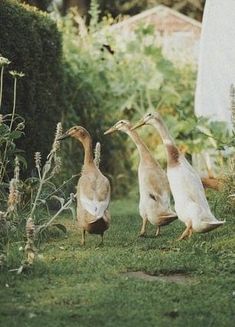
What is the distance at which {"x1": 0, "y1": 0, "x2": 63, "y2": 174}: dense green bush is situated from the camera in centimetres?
910

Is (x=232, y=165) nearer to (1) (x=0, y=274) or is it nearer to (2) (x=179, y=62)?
(1) (x=0, y=274)

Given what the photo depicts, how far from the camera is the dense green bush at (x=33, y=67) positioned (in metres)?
9.10

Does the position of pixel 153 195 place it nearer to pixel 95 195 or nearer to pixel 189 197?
pixel 189 197

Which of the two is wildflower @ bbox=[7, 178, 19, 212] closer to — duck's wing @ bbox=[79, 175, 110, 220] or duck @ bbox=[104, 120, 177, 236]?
duck's wing @ bbox=[79, 175, 110, 220]

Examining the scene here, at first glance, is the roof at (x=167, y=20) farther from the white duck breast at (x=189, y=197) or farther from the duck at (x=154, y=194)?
the white duck breast at (x=189, y=197)

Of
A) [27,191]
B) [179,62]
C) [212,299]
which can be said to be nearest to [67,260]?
[212,299]

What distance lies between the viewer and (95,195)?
6.58 meters

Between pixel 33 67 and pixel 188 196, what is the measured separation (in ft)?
12.3

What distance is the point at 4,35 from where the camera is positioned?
8922 millimetres

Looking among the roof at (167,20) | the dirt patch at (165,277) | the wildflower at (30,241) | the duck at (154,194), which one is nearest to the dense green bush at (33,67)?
the duck at (154,194)

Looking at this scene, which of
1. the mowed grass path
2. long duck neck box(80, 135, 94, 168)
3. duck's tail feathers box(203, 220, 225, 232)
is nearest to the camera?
the mowed grass path

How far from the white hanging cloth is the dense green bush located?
1965 mm

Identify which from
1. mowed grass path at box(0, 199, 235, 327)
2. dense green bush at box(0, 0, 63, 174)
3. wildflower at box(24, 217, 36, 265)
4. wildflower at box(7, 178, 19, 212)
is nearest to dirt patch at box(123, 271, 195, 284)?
mowed grass path at box(0, 199, 235, 327)

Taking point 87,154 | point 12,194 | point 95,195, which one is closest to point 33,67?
point 87,154
